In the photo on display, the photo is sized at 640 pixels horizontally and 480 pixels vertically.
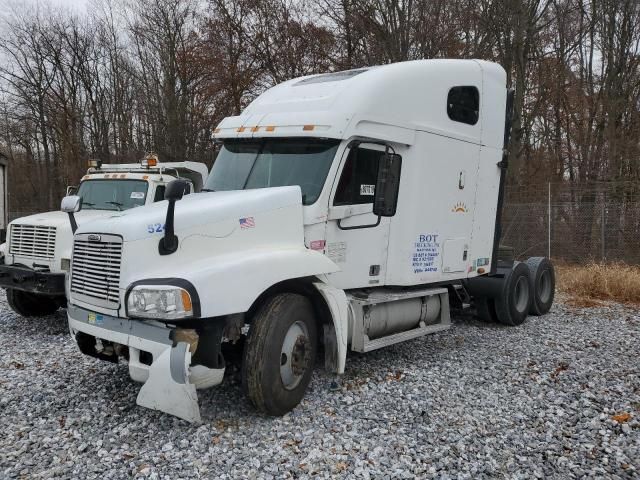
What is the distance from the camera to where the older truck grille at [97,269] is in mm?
4387

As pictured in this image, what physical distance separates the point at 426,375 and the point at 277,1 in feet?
63.1

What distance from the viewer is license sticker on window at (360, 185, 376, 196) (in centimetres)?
568

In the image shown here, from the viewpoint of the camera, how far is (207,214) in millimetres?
4582

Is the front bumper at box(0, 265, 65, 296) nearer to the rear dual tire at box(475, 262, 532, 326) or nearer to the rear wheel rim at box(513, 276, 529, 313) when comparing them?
the rear dual tire at box(475, 262, 532, 326)

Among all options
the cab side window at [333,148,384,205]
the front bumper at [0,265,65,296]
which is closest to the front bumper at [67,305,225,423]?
the cab side window at [333,148,384,205]

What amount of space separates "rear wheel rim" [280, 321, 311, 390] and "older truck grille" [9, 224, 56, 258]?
4295 millimetres

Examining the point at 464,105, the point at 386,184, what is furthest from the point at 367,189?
the point at 464,105

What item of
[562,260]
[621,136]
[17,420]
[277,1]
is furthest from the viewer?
[277,1]

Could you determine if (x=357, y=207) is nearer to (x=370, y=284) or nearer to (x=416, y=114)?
(x=370, y=284)

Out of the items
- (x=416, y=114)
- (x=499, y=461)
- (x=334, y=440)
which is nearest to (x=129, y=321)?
(x=334, y=440)

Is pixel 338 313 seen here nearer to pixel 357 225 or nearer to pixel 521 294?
pixel 357 225

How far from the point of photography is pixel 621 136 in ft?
64.6

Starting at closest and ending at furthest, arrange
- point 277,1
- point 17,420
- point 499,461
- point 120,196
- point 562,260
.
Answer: point 499,461 < point 17,420 < point 120,196 < point 562,260 < point 277,1

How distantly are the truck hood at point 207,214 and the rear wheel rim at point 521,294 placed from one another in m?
4.98
